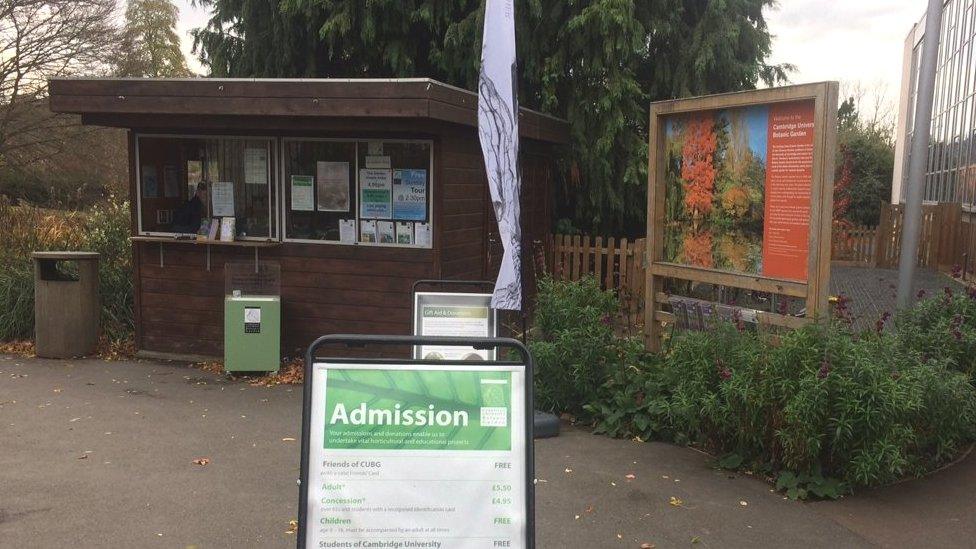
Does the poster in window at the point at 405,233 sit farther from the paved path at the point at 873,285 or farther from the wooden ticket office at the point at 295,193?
the paved path at the point at 873,285

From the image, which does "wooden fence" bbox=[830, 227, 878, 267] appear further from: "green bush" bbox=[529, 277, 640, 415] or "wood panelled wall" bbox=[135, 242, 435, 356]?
"green bush" bbox=[529, 277, 640, 415]

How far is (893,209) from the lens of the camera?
2180 centimetres

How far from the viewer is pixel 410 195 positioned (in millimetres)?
8562

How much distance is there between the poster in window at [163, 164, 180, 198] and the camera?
9.42 meters

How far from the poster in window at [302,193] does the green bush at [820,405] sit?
4408 millimetres

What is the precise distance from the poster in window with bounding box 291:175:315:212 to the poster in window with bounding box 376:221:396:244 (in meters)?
0.76

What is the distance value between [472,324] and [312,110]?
284 centimetres

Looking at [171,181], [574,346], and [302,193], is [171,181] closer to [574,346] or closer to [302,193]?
[302,193]

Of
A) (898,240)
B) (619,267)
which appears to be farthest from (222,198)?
(898,240)

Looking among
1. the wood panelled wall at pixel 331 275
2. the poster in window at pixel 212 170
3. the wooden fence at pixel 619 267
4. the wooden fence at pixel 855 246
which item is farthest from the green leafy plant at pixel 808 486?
the wooden fence at pixel 855 246

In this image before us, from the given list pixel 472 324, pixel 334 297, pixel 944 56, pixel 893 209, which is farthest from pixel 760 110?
pixel 944 56

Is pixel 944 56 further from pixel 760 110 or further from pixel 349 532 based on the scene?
pixel 349 532

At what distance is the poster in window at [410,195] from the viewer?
28.0ft

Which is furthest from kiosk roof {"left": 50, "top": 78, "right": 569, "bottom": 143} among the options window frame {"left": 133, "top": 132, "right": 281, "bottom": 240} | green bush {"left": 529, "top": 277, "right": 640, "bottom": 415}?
green bush {"left": 529, "top": 277, "right": 640, "bottom": 415}
